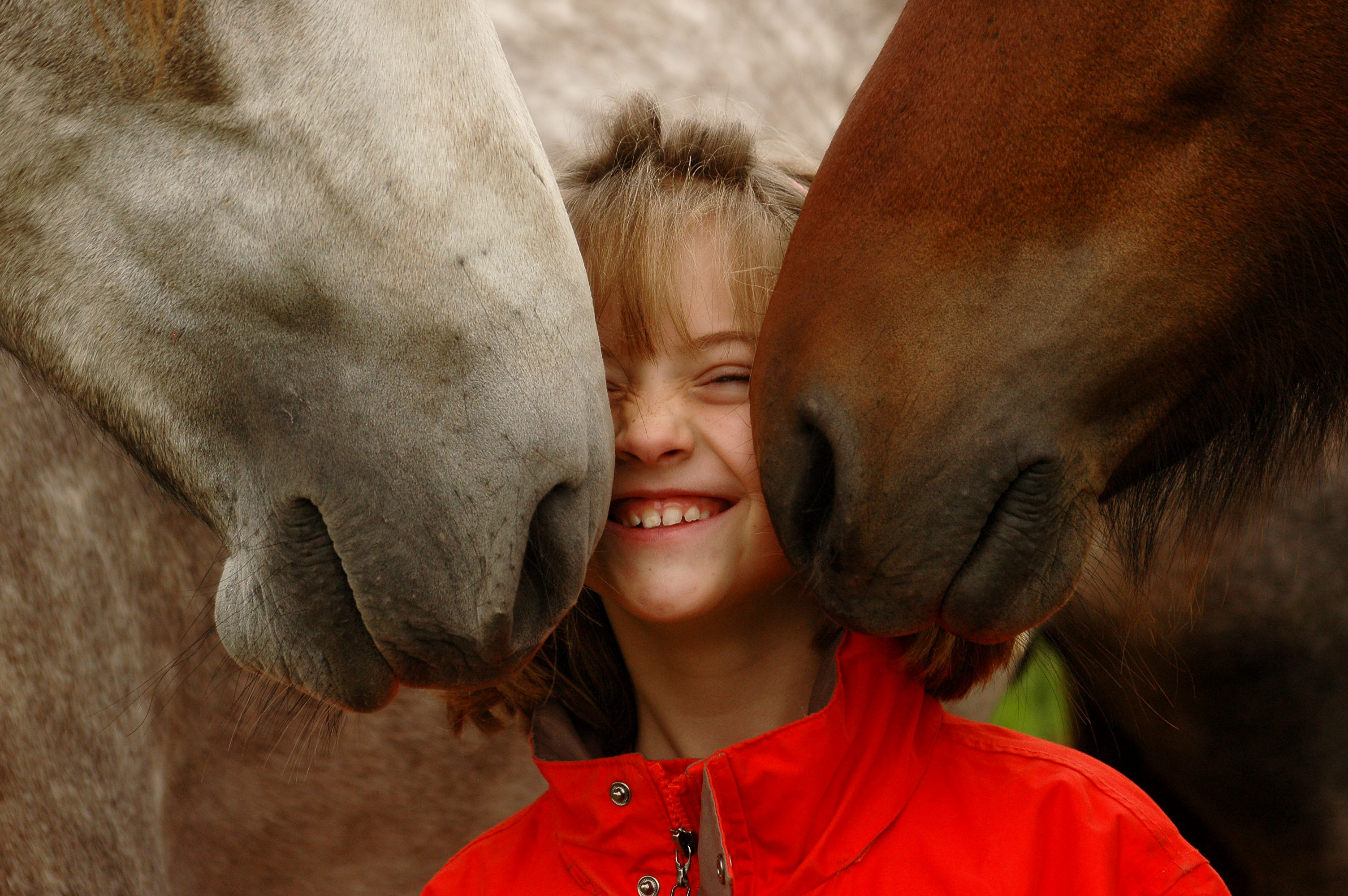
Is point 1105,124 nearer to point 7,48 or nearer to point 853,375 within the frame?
point 853,375

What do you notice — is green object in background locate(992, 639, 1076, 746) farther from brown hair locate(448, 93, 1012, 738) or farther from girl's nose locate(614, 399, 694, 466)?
girl's nose locate(614, 399, 694, 466)

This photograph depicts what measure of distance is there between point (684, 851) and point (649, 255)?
1.95 feet

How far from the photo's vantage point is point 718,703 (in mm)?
1197

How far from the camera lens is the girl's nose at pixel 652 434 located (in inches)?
43.4

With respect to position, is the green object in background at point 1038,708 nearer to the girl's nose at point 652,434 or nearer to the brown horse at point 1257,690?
the brown horse at point 1257,690

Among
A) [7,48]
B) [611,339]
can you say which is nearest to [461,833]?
[611,339]

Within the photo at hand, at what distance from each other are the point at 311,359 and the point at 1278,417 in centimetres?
86

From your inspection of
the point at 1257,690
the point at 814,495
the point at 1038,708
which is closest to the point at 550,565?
the point at 814,495

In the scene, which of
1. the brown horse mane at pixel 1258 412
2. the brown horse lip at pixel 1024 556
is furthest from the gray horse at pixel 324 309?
the brown horse mane at pixel 1258 412

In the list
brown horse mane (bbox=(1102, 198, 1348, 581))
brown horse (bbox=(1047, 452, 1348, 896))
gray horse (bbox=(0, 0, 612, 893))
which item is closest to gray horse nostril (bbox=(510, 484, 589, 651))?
gray horse (bbox=(0, 0, 612, 893))

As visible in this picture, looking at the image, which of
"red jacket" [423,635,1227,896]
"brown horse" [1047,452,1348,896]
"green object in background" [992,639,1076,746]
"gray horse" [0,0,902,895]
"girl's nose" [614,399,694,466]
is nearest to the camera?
"gray horse" [0,0,902,895]

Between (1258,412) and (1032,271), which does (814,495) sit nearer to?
(1032,271)

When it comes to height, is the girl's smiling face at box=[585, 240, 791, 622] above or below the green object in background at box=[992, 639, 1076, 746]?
above

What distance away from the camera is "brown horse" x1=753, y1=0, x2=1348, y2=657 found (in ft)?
2.94
